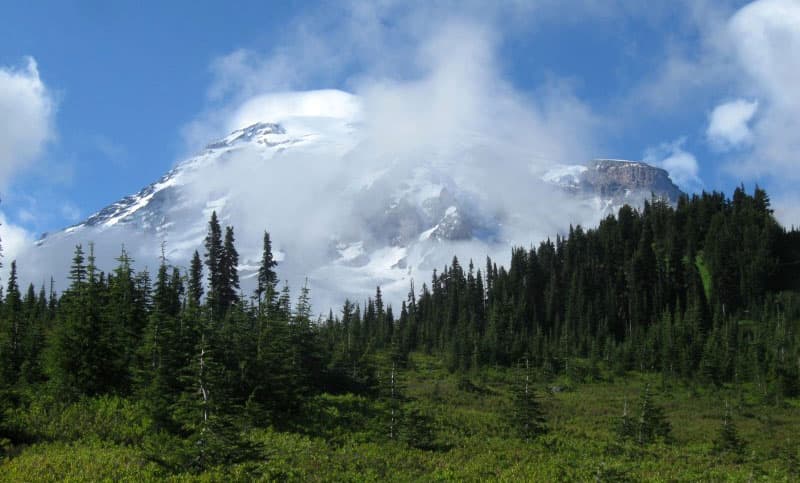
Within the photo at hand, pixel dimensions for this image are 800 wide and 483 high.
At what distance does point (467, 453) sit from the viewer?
3281 centimetres

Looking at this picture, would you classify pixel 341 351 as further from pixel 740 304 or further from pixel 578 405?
pixel 740 304

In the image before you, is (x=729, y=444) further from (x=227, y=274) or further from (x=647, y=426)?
(x=227, y=274)

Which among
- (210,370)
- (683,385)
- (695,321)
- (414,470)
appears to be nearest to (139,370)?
(210,370)

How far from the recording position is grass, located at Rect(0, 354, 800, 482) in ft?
72.6

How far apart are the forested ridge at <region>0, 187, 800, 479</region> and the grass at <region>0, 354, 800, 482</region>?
0.54 m

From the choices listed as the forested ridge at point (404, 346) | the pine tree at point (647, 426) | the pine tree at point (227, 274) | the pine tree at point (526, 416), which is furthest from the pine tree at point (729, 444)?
the pine tree at point (227, 274)

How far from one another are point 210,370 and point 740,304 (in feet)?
373

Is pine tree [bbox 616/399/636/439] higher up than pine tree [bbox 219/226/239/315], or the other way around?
pine tree [bbox 219/226/239/315]

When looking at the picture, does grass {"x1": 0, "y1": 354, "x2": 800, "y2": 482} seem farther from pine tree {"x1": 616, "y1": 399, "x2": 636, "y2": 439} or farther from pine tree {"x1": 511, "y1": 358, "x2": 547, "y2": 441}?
pine tree {"x1": 616, "y1": 399, "x2": 636, "y2": 439}

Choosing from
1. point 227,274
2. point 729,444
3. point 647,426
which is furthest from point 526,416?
point 227,274

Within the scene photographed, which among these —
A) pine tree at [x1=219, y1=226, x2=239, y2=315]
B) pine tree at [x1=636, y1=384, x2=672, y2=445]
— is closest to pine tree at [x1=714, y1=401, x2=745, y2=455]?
pine tree at [x1=636, y1=384, x2=672, y2=445]

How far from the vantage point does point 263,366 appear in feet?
120

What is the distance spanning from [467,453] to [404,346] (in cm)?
7843

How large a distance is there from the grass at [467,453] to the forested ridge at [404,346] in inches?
21.3
